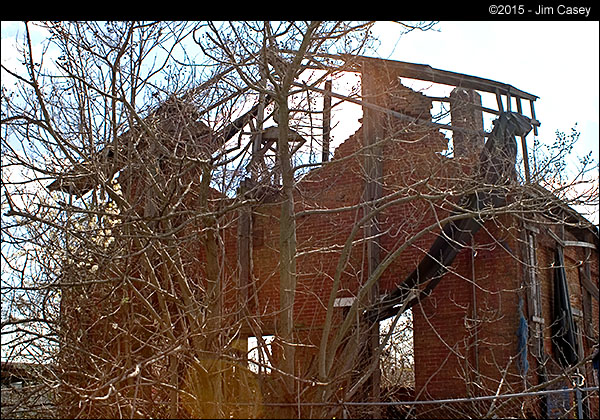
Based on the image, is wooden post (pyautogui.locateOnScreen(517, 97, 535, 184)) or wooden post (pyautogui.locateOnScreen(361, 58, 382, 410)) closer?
wooden post (pyautogui.locateOnScreen(517, 97, 535, 184))

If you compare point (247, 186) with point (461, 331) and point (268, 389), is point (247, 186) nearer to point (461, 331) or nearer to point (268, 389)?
point (268, 389)

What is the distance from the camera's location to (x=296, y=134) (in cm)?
685

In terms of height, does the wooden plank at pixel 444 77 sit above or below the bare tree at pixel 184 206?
above

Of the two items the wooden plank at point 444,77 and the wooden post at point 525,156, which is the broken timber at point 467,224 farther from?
the wooden plank at point 444,77

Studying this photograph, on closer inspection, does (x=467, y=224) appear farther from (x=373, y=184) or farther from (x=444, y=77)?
(x=444, y=77)
